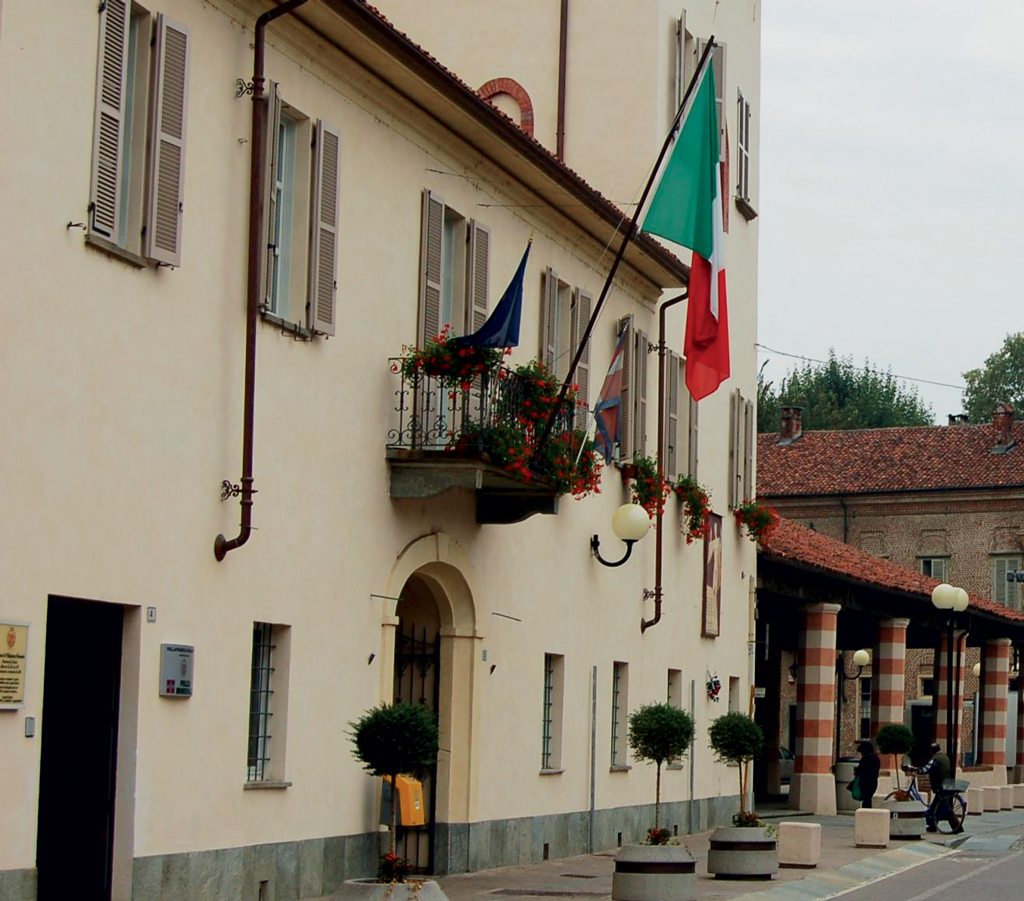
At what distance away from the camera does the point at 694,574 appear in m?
29.0

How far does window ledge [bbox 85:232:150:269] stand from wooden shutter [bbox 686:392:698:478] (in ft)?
51.0

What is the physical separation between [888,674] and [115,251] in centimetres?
3050

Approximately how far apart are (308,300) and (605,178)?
1260 centimetres

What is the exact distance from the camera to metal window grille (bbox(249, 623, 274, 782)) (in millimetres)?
15977

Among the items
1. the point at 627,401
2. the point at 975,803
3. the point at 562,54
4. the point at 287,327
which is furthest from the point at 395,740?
the point at 975,803

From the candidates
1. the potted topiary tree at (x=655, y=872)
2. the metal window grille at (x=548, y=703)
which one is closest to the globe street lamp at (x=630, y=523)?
the metal window grille at (x=548, y=703)

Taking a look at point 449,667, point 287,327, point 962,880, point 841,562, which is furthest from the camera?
point 841,562

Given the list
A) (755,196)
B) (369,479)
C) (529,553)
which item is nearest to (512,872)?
Result: (529,553)

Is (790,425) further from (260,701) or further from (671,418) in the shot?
(260,701)

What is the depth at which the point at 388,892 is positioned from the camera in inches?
550

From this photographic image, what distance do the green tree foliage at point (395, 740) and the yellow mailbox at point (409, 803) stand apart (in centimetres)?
329

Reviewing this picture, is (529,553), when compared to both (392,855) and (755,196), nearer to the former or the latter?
(392,855)

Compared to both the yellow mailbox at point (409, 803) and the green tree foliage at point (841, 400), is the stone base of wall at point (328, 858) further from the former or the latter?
the green tree foliage at point (841, 400)

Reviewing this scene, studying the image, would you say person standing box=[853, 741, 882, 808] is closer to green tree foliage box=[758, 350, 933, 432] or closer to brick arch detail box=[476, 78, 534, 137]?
brick arch detail box=[476, 78, 534, 137]
